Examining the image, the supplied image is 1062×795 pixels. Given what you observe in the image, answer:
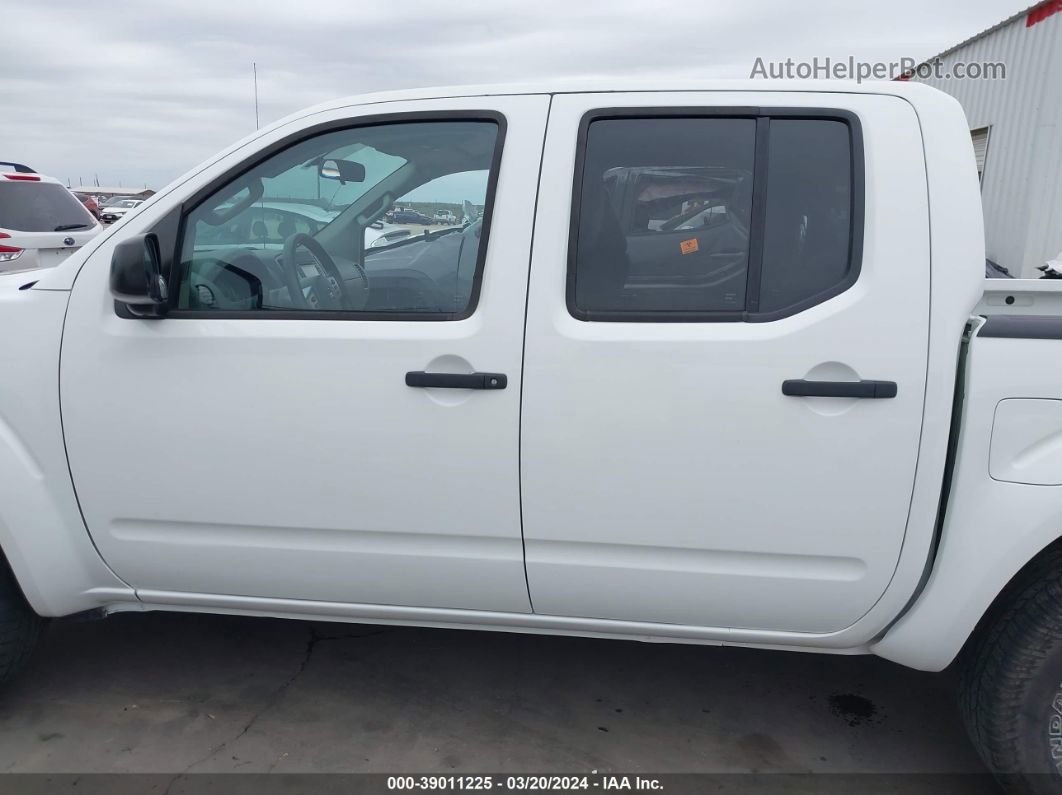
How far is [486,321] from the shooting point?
7.25 ft

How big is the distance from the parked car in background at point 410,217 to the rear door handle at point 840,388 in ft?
3.63

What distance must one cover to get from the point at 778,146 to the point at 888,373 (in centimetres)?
65

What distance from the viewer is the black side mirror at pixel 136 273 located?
2.20 meters

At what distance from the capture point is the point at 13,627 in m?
2.57

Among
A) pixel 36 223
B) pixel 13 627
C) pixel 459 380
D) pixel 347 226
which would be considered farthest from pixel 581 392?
pixel 36 223

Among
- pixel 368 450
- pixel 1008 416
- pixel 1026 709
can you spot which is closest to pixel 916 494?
pixel 1008 416

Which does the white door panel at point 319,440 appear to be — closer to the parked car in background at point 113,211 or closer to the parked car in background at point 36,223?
the parked car in background at point 36,223

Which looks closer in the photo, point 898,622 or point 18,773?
point 898,622

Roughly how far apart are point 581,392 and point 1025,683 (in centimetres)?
133

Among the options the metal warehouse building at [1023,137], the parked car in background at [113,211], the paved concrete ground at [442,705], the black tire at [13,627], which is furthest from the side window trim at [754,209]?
the parked car in background at [113,211]

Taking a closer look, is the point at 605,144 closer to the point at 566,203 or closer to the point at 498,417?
the point at 566,203

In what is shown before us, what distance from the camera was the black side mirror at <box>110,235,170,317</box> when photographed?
2.20 metres

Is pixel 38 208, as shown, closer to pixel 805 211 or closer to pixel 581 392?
pixel 581 392

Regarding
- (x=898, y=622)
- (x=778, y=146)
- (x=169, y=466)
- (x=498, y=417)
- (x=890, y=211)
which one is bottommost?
(x=898, y=622)
